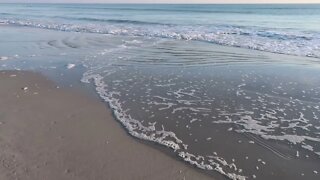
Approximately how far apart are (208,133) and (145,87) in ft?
10.7

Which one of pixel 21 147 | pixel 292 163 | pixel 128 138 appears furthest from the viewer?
pixel 128 138

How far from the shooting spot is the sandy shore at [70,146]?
4820 mm

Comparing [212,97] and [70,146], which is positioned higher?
[212,97]

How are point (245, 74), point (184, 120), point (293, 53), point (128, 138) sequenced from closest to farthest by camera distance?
point (128, 138) < point (184, 120) < point (245, 74) < point (293, 53)

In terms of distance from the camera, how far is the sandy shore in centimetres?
482

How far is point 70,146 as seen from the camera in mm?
5598

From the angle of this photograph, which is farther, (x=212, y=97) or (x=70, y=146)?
(x=212, y=97)

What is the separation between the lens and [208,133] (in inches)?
246

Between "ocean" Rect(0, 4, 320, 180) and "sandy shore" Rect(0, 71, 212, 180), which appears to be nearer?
"sandy shore" Rect(0, 71, 212, 180)

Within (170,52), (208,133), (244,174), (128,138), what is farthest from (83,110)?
(170,52)

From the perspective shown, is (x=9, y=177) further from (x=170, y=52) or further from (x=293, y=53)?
(x=293, y=53)

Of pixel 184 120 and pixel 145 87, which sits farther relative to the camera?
pixel 145 87

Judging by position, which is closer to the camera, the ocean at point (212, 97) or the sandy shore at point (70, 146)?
the sandy shore at point (70, 146)

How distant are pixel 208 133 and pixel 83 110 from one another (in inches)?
113
